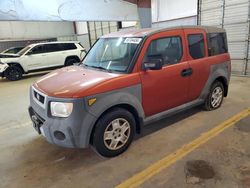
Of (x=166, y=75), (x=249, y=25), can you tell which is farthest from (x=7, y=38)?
(x=166, y=75)

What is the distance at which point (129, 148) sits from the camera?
329 cm

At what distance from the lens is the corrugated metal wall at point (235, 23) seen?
8.31 metres

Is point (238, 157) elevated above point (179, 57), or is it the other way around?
point (179, 57)

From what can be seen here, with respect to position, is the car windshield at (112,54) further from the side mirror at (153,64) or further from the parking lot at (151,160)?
the parking lot at (151,160)

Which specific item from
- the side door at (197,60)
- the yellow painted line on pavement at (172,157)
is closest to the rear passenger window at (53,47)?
the side door at (197,60)

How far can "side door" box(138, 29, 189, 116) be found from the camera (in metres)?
3.27

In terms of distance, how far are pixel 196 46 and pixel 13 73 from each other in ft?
29.0

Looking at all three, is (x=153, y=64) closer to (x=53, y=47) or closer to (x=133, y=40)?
(x=133, y=40)

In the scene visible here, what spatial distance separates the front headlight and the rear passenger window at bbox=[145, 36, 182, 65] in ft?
4.27

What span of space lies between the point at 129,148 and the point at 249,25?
7.15 m

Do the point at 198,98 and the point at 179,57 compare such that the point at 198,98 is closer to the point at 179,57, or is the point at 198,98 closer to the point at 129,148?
the point at 179,57

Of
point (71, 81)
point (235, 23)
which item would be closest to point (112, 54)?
point (71, 81)

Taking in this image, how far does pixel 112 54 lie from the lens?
3510mm

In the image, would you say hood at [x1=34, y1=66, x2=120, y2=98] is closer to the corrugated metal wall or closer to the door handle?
the door handle
